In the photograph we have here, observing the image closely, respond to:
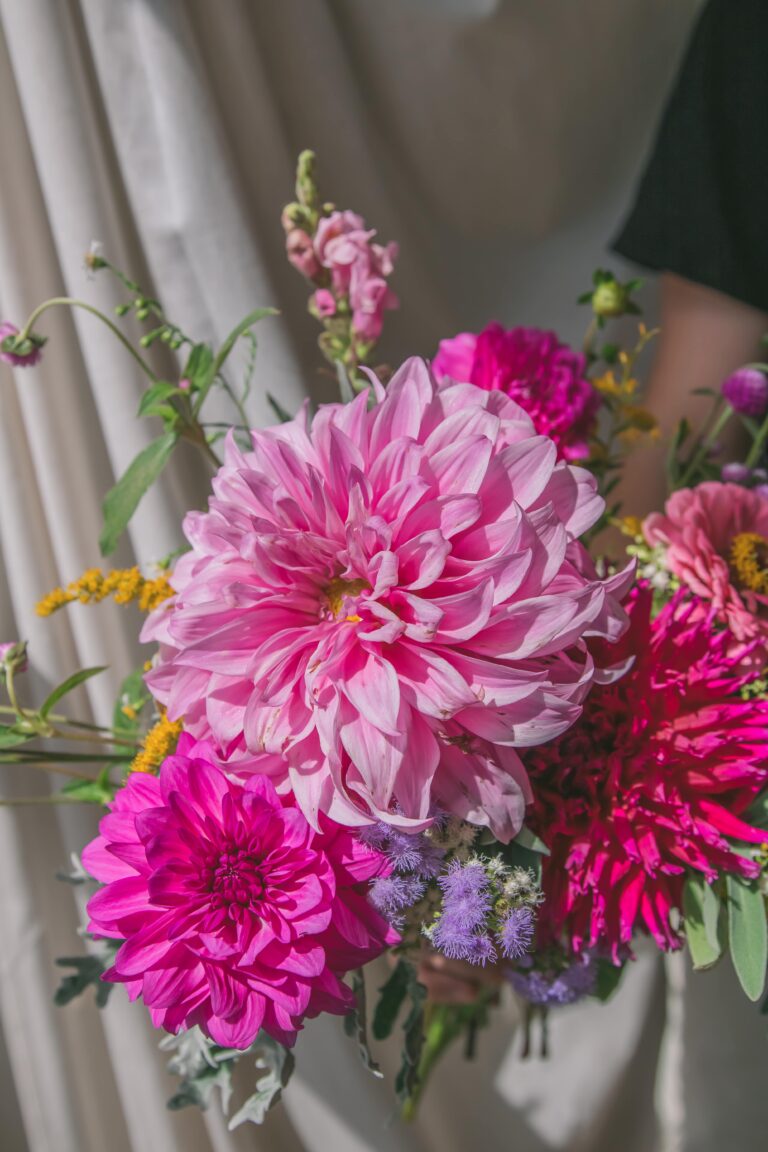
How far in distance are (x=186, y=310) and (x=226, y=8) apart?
0.19 m

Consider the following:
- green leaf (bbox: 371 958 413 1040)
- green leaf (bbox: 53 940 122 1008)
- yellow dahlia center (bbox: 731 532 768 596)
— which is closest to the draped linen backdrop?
green leaf (bbox: 53 940 122 1008)

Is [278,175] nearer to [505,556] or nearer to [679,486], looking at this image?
[679,486]

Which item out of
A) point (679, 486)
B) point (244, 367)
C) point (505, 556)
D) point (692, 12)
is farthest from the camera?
point (692, 12)

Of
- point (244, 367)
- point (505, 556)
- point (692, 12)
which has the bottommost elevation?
point (505, 556)

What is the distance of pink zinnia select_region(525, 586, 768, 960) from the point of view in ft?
1.03

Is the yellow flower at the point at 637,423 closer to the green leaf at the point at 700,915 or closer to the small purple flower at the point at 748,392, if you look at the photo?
the small purple flower at the point at 748,392

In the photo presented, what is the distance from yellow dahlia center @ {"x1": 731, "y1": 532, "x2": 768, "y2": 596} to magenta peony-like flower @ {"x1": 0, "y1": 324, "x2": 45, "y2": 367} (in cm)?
33

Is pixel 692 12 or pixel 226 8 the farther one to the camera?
pixel 692 12

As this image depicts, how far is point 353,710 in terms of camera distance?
27cm

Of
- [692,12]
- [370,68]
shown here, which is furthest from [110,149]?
[692,12]

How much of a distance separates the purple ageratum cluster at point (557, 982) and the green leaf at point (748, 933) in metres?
0.08

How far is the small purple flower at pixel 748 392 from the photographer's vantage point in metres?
0.46

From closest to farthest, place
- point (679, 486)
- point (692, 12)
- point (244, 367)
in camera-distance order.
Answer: point (679, 486) < point (244, 367) < point (692, 12)

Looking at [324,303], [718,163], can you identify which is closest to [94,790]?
[324,303]
